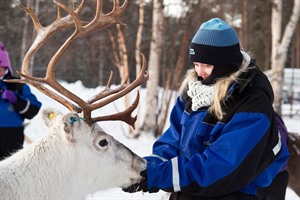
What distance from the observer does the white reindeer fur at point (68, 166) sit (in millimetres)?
2834

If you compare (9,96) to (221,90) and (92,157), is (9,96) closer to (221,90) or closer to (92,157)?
(92,157)

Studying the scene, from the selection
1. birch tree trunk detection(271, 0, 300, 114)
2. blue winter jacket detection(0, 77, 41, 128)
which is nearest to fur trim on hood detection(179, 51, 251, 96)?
blue winter jacket detection(0, 77, 41, 128)

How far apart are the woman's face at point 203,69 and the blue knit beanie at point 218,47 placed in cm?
4

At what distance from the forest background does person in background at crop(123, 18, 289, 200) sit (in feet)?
2.38

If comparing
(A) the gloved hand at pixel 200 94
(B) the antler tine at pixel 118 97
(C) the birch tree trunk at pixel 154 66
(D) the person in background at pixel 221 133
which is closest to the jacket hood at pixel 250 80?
(D) the person in background at pixel 221 133

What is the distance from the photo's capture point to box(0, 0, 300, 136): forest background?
33.1 ft

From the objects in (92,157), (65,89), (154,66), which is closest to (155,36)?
(154,66)

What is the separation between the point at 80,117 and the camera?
119 inches

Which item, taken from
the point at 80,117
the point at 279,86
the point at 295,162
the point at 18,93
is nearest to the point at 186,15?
the point at 279,86

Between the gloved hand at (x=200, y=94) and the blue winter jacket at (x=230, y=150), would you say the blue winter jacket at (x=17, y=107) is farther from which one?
the gloved hand at (x=200, y=94)

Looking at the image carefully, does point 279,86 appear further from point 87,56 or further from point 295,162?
point 87,56

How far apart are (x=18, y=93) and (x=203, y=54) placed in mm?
2470

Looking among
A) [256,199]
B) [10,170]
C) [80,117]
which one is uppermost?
[80,117]

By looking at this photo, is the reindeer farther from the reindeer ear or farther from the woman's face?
the woman's face
